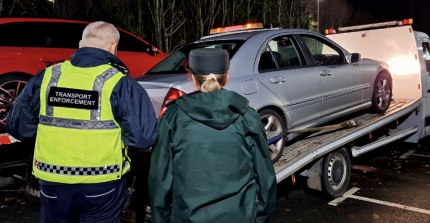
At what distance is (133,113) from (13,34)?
455cm

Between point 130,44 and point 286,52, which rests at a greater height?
point 130,44

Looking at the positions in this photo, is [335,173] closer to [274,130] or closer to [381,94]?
[274,130]

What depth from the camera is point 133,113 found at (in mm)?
2357

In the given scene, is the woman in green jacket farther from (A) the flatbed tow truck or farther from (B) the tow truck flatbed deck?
(B) the tow truck flatbed deck

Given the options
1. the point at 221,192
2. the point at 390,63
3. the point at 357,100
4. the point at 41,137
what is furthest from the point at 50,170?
the point at 390,63

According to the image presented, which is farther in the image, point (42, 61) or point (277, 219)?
point (42, 61)

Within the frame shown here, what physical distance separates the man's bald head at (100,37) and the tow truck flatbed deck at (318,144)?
7.50 ft

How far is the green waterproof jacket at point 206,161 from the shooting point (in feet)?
6.07

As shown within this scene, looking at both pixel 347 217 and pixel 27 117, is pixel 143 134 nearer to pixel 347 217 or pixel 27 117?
pixel 27 117

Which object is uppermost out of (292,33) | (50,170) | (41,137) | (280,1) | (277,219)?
(280,1)

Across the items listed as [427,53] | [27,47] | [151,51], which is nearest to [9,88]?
[27,47]

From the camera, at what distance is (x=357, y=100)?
6.00 m

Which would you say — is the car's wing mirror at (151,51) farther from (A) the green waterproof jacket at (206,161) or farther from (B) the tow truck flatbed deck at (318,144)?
(A) the green waterproof jacket at (206,161)

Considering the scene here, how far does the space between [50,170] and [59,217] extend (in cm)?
28
